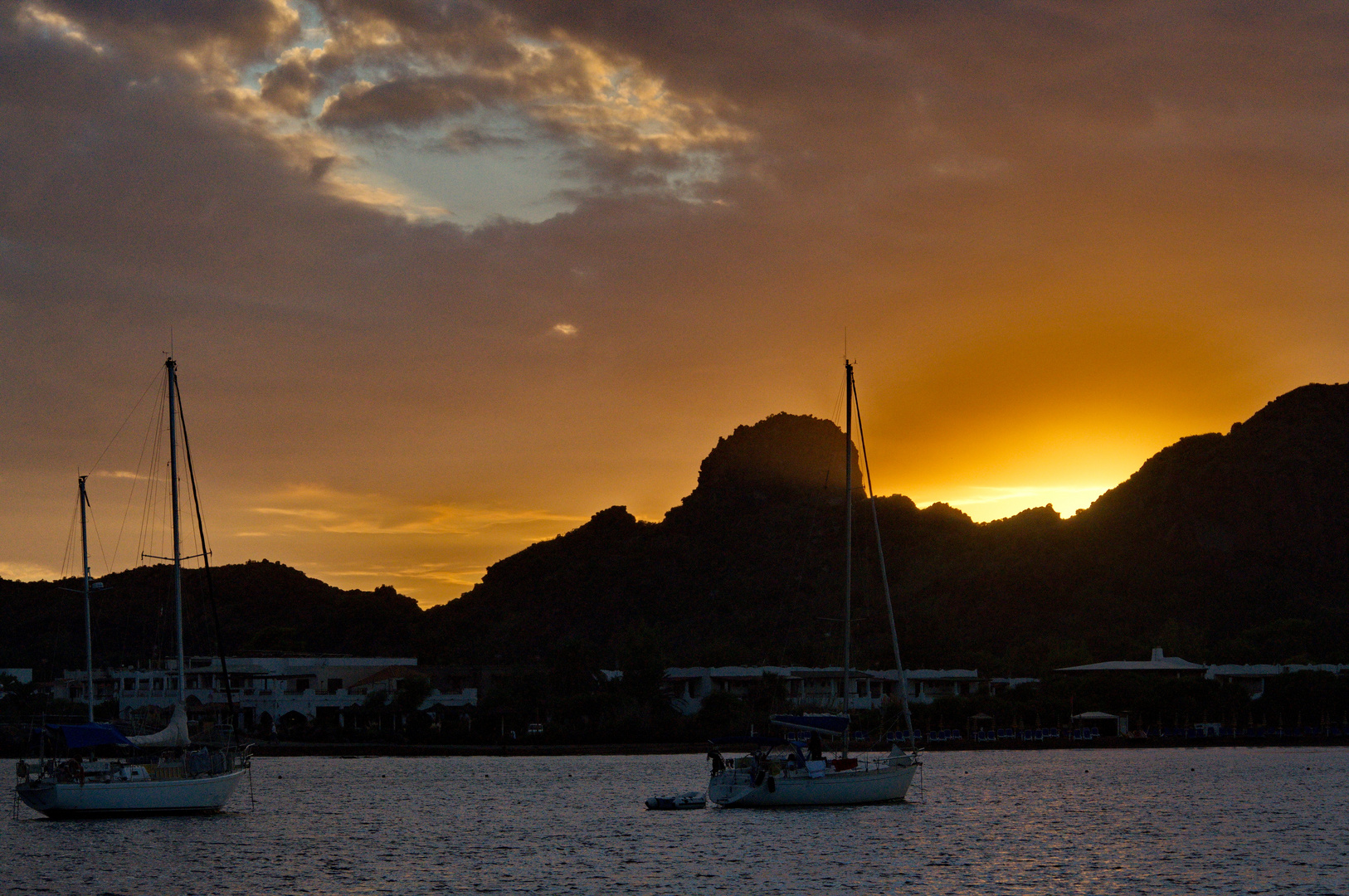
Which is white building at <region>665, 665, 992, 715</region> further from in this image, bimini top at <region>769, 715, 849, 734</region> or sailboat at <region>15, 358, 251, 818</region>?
sailboat at <region>15, 358, 251, 818</region>

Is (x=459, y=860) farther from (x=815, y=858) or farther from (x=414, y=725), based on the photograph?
(x=414, y=725)

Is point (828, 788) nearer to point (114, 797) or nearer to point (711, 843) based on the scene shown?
point (711, 843)

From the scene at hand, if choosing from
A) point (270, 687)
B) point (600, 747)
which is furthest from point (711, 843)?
point (270, 687)

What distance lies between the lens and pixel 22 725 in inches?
5428

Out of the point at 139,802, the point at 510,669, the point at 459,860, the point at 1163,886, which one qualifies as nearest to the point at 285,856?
the point at 459,860

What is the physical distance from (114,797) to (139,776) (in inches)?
51.1

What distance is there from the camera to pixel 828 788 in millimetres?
66250

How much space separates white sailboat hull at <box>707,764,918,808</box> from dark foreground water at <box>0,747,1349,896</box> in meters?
0.88

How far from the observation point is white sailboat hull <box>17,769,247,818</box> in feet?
208

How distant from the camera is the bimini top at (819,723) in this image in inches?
2675

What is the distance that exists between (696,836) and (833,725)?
10.5 meters

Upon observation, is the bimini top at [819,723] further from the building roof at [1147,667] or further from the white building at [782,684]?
the building roof at [1147,667]

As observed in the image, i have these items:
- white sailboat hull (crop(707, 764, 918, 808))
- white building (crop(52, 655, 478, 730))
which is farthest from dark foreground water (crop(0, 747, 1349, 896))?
white building (crop(52, 655, 478, 730))

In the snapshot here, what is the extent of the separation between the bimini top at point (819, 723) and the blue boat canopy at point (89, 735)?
28580 mm
